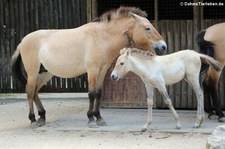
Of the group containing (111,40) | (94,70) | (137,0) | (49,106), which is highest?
(137,0)

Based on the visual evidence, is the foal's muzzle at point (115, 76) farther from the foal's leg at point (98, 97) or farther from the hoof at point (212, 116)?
the hoof at point (212, 116)

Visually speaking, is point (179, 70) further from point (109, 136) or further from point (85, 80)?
point (85, 80)

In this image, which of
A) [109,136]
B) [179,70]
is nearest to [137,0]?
[179,70]

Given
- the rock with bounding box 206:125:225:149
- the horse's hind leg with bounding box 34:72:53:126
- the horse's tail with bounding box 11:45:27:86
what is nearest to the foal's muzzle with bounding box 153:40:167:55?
the horse's hind leg with bounding box 34:72:53:126

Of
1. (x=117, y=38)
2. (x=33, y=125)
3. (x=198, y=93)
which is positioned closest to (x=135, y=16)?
(x=117, y=38)

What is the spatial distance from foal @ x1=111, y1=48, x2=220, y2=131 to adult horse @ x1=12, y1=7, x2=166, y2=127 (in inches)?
12.5

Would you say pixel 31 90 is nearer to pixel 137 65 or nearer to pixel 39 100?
pixel 39 100

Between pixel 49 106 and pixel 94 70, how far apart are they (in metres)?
3.11

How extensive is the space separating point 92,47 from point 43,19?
13.6 ft

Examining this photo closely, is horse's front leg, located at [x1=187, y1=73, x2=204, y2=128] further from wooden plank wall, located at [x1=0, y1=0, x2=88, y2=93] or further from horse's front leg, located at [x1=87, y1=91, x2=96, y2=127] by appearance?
wooden plank wall, located at [x1=0, y1=0, x2=88, y2=93]

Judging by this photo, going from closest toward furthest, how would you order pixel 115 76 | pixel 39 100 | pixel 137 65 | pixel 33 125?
pixel 115 76 → pixel 137 65 → pixel 33 125 → pixel 39 100

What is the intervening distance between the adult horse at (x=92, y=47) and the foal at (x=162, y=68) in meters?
0.32

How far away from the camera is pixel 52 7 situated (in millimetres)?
11039

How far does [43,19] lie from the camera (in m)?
11.0
